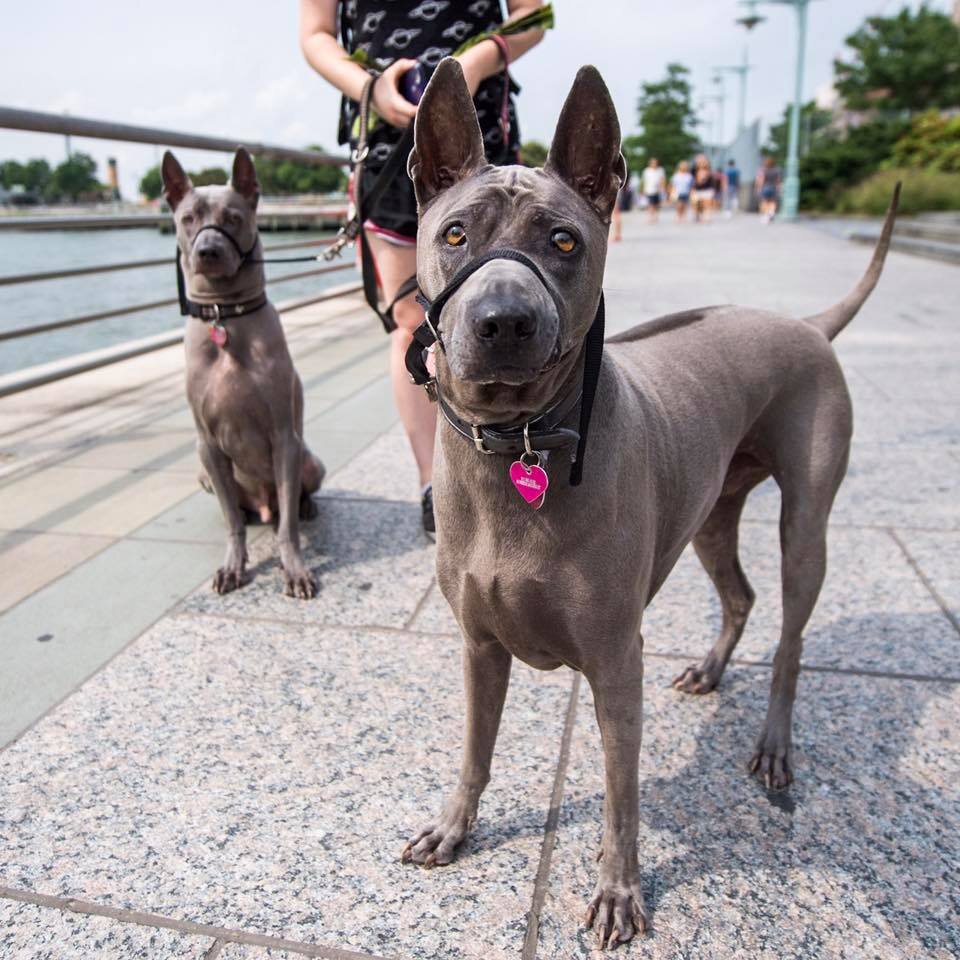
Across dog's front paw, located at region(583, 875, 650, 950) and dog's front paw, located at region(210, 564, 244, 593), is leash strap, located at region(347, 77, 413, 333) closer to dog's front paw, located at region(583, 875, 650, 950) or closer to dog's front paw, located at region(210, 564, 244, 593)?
dog's front paw, located at region(210, 564, 244, 593)

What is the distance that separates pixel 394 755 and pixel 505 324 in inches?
59.7

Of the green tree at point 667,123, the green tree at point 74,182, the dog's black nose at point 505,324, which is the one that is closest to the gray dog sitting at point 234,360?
the dog's black nose at point 505,324

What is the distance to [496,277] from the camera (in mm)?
1501

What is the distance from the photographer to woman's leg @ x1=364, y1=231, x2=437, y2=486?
3.71 m

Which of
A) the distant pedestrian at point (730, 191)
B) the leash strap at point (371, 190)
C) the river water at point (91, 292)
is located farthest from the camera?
the distant pedestrian at point (730, 191)

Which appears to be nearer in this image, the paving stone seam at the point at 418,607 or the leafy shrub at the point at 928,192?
the paving stone seam at the point at 418,607

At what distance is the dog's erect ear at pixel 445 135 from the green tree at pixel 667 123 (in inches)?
3249

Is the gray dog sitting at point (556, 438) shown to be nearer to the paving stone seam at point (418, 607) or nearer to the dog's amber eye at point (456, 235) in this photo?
the dog's amber eye at point (456, 235)

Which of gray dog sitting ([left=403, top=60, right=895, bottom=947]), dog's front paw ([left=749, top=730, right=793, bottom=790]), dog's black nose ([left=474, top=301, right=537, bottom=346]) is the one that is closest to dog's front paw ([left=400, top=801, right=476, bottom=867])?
gray dog sitting ([left=403, top=60, right=895, bottom=947])

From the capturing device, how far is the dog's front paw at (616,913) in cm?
188

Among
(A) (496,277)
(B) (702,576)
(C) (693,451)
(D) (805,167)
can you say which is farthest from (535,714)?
(D) (805,167)

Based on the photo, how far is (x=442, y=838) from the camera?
212 centimetres

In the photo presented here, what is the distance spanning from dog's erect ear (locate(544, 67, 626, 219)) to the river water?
223 inches

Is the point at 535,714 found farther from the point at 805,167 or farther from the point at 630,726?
the point at 805,167
